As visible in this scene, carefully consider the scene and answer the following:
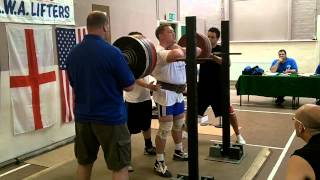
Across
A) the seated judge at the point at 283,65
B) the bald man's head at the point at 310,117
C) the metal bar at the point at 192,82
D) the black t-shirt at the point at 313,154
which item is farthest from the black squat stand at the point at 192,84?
the seated judge at the point at 283,65

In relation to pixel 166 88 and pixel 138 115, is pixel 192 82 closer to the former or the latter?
pixel 166 88

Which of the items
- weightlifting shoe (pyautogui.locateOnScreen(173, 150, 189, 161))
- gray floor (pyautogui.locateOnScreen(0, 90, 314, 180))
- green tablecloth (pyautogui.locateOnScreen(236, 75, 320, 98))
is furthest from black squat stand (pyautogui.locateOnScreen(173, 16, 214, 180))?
green tablecloth (pyautogui.locateOnScreen(236, 75, 320, 98))

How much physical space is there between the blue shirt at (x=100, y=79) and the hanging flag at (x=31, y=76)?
1767 millimetres

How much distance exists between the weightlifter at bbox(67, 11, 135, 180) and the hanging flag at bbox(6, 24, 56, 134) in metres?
1.71

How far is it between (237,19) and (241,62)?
1.20 meters

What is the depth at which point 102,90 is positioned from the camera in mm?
2510

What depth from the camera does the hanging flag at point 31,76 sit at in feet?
13.4

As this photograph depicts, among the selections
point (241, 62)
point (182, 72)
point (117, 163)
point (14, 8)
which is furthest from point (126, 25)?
point (241, 62)

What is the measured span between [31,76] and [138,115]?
4.52 feet

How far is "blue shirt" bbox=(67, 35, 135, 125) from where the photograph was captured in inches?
97.5

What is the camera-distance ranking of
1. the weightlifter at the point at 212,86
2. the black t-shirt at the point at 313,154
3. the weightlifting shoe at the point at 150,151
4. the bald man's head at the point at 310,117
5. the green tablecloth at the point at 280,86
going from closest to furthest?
1. the black t-shirt at the point at 313,154
2. the bald man's head at the point at 310,117
3. the weightlifting shoe at the point at 150,151
4. the weightlifter at the point at 212,86
5. the green tablecloth at the point at 280,86

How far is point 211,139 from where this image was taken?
4.91 meters

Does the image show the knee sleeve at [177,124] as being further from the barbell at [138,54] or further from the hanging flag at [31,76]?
the hanging flag at [31,76]

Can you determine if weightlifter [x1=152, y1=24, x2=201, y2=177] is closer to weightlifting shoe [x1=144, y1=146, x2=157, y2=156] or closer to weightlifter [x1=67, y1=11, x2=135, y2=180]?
weightlifting shoe [x1=144, y1=146, x2=157, y2=156]
